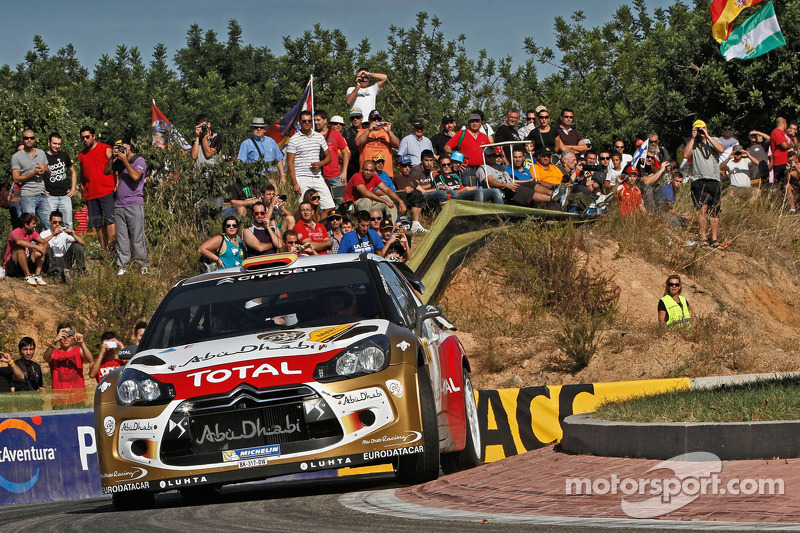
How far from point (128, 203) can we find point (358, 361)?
12.0m

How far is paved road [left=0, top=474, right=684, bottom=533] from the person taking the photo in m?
6.66

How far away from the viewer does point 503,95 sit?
161 feet

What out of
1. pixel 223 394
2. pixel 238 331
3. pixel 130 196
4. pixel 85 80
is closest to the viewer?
pixel 223 394

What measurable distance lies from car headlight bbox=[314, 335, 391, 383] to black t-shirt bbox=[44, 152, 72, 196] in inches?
476

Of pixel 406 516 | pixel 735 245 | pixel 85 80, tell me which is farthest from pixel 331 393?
pixel 85 80

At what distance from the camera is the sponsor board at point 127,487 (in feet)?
26.8

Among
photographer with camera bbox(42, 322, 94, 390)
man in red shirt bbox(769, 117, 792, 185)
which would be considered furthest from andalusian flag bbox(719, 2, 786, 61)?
man in red shirt bbox(769, 117, 792, 185)

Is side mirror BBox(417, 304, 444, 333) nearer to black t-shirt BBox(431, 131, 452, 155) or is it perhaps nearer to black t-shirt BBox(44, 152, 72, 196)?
black t-shirt BBox(44, 152, 72, 196)

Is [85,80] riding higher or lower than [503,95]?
higher

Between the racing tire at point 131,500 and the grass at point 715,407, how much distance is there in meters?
3.52

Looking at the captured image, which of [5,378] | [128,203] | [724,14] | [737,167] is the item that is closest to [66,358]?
[5,378]

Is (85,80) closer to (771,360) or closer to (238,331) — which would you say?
(771,360)

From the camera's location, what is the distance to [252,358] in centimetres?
805

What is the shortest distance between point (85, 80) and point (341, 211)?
39.4m
